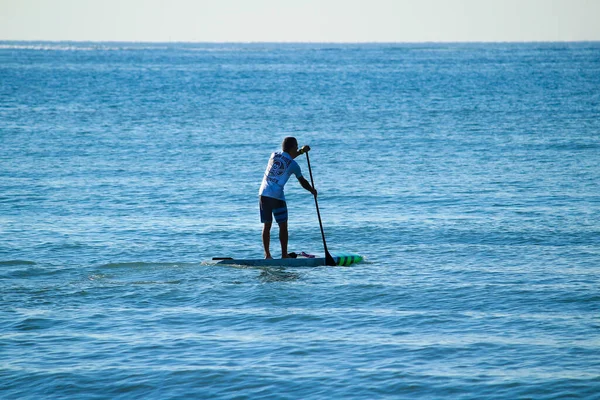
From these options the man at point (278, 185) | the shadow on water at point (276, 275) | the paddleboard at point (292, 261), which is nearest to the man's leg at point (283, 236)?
the man at point (278, 185)

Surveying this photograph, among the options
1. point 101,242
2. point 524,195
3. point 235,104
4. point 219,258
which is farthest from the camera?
point 235,104

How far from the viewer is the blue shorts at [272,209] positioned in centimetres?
1302

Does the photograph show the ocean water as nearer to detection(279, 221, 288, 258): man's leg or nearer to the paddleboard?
the paddleboard

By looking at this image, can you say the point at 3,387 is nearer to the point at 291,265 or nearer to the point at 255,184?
the point at 291,265

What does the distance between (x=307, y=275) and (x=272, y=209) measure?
3.90 ft

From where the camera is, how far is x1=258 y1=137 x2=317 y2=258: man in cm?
1284

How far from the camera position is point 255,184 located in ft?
71.8

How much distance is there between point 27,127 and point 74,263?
25.1 m

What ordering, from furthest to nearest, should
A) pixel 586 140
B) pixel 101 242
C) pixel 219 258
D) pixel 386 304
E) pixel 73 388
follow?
pixel 586 140 → pixel 101 242 → pixel 219 258 → pixel 386 304 → pixel 73 388

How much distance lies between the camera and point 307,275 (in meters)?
12.7

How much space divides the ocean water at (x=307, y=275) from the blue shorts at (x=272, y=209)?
33.6 inches

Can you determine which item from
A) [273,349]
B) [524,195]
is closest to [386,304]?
[273,349]

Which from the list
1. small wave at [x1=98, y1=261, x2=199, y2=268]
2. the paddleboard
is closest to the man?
the paddleboard

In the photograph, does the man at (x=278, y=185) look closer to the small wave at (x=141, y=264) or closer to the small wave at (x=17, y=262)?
the small wave at (x=141, y=264)
